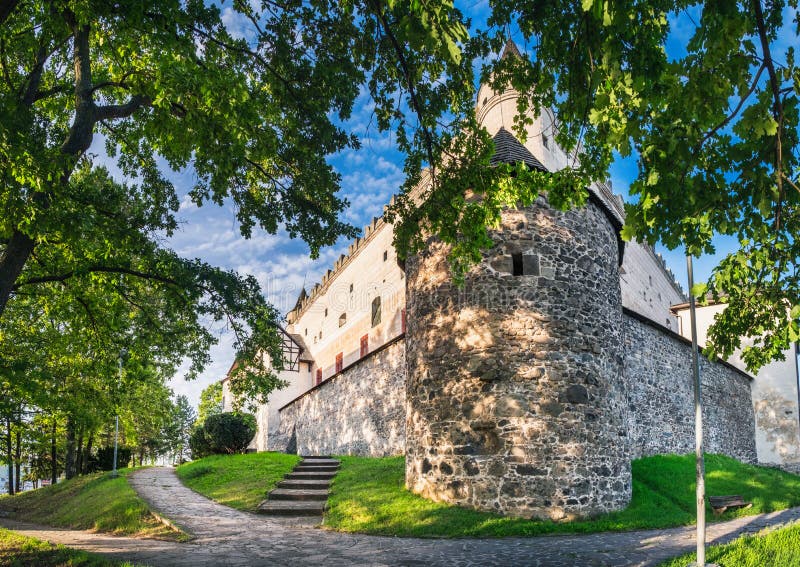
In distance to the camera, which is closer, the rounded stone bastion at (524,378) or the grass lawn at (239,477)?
the rounded stone bastion at (524,378)

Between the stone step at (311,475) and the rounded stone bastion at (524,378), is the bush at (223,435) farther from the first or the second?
the rounded stone bastion at (524,378)

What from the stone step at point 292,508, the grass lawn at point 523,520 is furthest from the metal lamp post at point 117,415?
the grass lawn at point 523,520

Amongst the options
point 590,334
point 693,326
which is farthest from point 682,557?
point 590,334

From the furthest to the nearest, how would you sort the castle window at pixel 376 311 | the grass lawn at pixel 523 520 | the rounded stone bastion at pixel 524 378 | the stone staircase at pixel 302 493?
1. the castle window at pixel 376 311
2. the stone staircase at pixel 302 493
3. the rounded stone bastion at pixel 524 378
4. the grass lawn at pixel 523 520

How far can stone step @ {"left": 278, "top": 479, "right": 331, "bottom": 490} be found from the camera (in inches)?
543

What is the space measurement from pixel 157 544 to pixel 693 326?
890 cm

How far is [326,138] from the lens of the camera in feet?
28.8

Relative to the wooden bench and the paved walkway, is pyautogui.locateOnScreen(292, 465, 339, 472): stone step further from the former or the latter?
the wooden bench

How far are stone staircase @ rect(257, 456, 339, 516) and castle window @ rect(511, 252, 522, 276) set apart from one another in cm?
645

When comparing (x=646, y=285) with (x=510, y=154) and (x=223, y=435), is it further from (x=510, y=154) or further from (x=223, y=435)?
(x=223, y=435)

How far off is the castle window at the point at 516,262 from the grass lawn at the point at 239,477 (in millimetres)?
7747

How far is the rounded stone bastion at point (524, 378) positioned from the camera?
10.4m

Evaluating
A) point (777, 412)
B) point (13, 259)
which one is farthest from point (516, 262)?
point (777, 412)

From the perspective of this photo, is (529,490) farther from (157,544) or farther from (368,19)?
(368,19)
